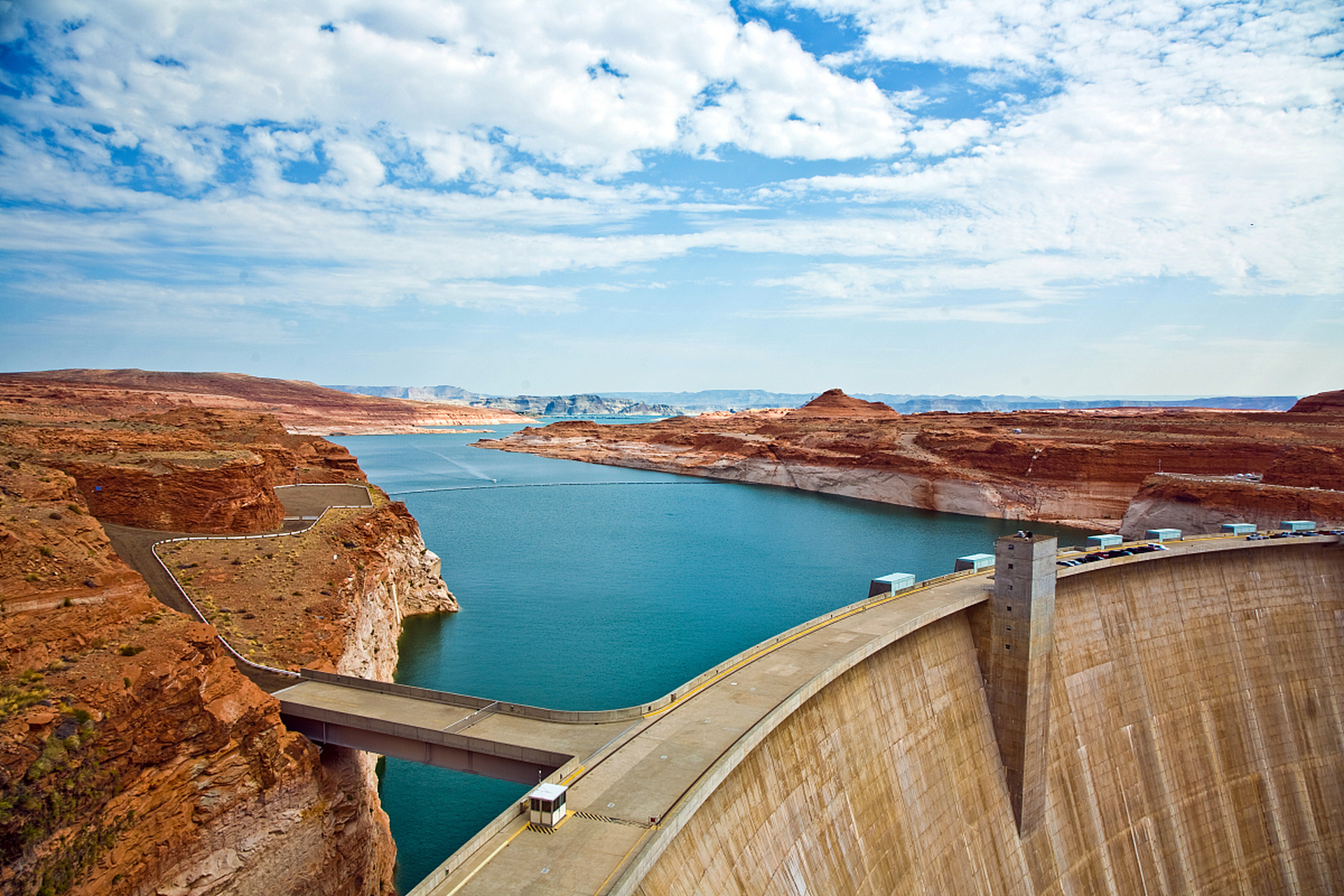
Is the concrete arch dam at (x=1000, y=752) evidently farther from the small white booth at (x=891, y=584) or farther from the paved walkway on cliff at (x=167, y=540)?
the paved walkway on cliff at (x=167, y=540)

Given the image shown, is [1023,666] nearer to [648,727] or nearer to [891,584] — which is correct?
[891,584]

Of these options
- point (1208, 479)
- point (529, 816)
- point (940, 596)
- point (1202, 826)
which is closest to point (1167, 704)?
point (1202, 826)

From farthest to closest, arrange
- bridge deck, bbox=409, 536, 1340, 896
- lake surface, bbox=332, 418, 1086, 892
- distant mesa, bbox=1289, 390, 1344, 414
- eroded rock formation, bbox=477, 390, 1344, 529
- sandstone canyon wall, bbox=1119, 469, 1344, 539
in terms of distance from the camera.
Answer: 1. distant mesa, bbox=1289, 390, 1344, 414
2. eroded rock formation, bbox=477, 390, 1344, 529
3. sandstone canyon wall, bbox=1119, 469, 1344, 539
4. lake surface, bbox=332, 418, 1086, 892
5. bridge deck, bbox=409, 536, 1340, 896

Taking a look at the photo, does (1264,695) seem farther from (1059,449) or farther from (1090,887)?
(1059,449)

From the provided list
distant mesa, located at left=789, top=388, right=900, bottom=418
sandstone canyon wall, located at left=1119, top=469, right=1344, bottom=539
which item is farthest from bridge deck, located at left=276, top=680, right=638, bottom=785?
distant mesa, located at left=789, top=388, right=900, bottom=418

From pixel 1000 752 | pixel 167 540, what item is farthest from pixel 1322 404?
pixel 167 540

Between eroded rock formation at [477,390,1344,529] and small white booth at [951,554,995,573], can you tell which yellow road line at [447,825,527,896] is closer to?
small white booth at [951,554,995,573]

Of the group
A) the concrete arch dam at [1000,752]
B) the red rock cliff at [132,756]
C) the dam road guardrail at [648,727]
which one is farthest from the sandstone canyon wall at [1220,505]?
the red rock cliff at [132,756]
